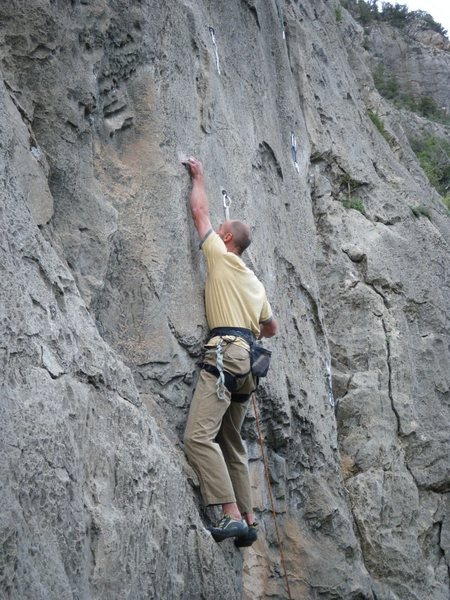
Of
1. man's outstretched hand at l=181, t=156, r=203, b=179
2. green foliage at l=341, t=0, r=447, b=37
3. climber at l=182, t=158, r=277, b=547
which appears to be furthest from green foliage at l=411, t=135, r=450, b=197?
climber at l=182, t=158, r=277, b=547

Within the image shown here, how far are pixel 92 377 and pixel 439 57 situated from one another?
103 ft

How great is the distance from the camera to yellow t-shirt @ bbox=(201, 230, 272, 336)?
6309 mm

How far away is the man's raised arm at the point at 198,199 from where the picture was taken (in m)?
6.50

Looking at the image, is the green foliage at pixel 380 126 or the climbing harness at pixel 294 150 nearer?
the climbing harness at pixel 294 150

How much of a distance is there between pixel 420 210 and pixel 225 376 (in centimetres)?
724

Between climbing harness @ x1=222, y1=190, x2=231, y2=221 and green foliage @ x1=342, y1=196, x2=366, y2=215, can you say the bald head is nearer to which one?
climbing harness @ x1=222, y1=190, x2=231, y2=221

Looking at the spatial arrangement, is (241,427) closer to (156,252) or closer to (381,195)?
(156,252)

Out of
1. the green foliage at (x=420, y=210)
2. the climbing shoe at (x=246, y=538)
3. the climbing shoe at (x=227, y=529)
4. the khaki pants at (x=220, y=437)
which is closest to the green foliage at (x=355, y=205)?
the green foliage at (x=420, y=210)

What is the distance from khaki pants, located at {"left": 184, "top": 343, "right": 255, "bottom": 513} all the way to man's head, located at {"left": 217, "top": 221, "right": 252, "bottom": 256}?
3.04 feet

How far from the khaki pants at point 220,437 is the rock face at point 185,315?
14 cm

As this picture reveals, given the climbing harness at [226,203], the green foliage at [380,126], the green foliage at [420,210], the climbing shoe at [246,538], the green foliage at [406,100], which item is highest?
the green foliage at [406,100]

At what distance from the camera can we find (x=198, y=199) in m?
6.58

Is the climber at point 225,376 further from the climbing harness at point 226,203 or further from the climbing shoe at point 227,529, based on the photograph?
the climbing harness at point 226,203

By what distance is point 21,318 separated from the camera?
4375 mm
